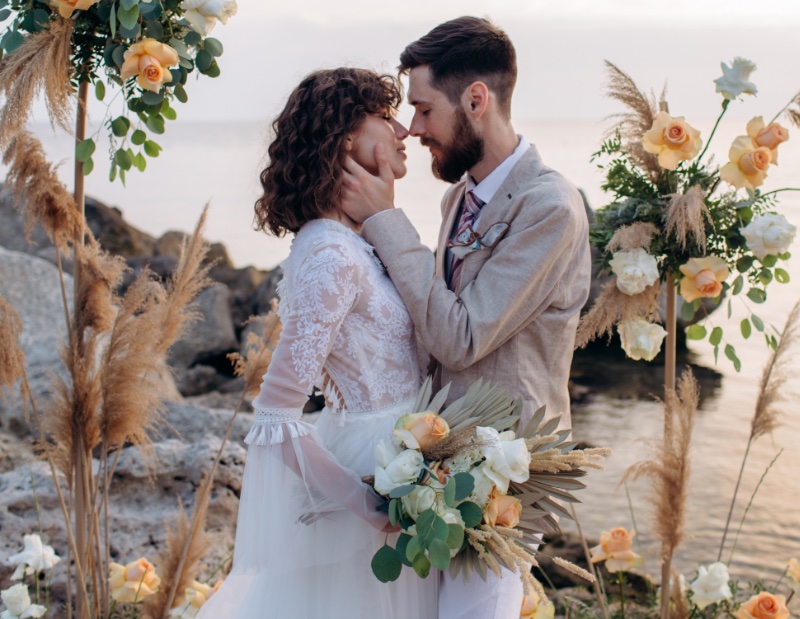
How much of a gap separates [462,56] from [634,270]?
82 cm

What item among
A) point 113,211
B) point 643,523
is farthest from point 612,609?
point 113,211

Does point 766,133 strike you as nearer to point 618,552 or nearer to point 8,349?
point 618,552

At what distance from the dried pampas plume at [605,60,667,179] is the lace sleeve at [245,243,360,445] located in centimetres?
123

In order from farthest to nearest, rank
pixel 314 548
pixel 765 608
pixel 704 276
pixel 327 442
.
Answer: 1. pixel 765 608
2. pixel 704 276
3. pixel 327 442
4. pixel 314 548

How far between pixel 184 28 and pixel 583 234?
4.24ft

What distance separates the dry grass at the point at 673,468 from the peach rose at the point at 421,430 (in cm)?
130

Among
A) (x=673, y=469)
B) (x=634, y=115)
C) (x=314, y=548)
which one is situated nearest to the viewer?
(x=314, y=548)

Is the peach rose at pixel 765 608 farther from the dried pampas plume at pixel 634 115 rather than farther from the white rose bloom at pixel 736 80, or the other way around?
the white rose bloom at pixel 736 80

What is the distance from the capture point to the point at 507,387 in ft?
8.01

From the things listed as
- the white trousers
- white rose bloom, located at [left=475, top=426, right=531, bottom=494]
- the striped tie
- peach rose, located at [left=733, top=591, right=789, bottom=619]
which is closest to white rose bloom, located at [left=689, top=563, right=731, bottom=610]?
peach rose, located at [left=733, top=591, right=789, bottom=619]

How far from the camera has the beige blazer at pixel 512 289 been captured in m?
2.28

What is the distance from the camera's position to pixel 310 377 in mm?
2160

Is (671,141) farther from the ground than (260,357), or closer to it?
farther from the ground

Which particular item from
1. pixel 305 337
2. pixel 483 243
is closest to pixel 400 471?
pixel 305 337
